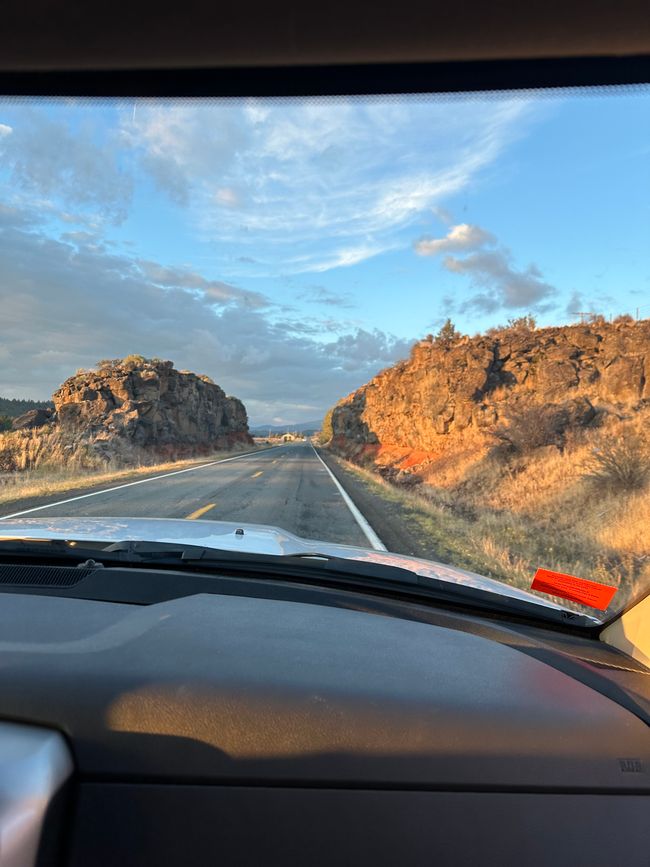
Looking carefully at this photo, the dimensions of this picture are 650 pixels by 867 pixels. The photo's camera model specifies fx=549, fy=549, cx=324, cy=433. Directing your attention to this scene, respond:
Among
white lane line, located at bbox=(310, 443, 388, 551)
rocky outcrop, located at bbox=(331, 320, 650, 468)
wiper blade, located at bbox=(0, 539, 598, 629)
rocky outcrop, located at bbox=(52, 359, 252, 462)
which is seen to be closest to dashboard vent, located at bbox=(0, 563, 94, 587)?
wiper blade, located at bbox=(0, 539, 598, 629)

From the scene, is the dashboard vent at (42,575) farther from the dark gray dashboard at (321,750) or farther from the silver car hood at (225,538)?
the dark gray dashboard at (321,750)

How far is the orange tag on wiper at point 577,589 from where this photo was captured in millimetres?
2570

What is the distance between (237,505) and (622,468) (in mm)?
8520

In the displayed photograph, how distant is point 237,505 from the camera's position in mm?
12570

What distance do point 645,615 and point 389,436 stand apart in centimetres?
3947

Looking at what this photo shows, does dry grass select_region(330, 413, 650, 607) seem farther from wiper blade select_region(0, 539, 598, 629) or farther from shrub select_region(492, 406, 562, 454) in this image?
wiper blade select_region(0, 539, 598, 629)

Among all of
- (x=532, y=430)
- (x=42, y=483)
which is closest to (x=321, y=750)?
(x=532, y=430)


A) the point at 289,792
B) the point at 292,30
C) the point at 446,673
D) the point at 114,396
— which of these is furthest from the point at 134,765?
the point at 114,396

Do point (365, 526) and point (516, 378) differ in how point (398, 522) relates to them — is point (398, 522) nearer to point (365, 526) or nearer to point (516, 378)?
point (365, 526)

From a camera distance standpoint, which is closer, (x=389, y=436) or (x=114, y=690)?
(x=114, y=690)

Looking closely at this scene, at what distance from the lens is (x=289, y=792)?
1.58 m

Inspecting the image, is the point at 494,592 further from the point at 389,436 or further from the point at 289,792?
the point at 389,436

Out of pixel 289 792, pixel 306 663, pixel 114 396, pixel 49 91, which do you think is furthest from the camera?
pixel 114 396

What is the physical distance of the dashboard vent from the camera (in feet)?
9.35
